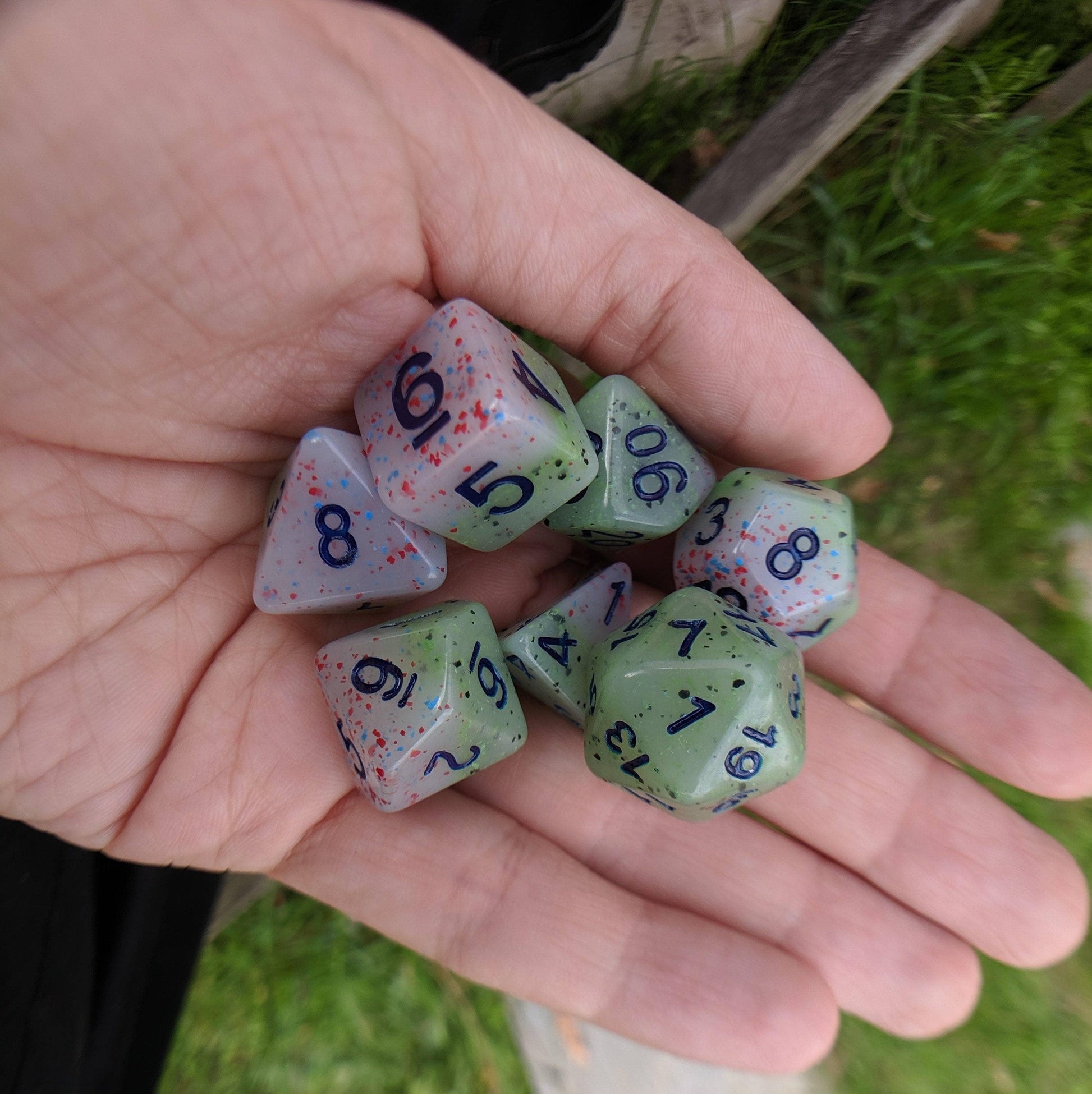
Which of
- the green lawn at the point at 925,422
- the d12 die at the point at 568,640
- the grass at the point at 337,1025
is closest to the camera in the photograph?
the d12 die at the point at 568,640

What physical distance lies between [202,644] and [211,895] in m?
0.84

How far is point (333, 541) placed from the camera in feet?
5.81

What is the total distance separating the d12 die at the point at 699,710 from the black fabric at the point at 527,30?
1.26 meters

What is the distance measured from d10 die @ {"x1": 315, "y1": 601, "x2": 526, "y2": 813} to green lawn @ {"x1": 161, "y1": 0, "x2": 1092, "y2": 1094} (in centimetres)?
127

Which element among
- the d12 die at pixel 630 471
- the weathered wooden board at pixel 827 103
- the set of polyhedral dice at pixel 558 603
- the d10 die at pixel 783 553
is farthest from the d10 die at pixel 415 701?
the weathered wooden board at pixel 827 103

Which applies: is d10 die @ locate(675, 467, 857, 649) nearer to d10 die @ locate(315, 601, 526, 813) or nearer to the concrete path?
d10 die @ locate(315, 601, 526, 813)

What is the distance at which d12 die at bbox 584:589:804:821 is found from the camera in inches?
64.6

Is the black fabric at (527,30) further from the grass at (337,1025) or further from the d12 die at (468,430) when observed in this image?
the grass at (337,1025)

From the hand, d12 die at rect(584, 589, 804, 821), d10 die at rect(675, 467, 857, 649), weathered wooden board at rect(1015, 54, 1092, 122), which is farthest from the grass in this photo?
weathered wooden board at rect(1015, 54, 1092, 122)

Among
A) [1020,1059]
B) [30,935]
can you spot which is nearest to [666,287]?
[30,935]

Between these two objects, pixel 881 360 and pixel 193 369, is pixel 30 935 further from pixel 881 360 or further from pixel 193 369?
pixel 881 360

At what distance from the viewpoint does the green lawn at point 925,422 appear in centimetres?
248

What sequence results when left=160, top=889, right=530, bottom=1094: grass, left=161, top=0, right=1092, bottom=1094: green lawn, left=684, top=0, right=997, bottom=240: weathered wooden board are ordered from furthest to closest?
left=160, top=889, right=530, bottom=1094: grass
left=161, top=0, right=1092, bottom=1094: green lawn
left=684, top=0, right=997, bottom=240: weathered wooden board

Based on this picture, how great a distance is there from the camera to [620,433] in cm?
188
